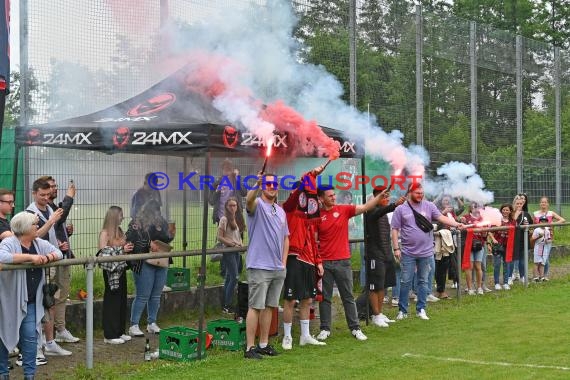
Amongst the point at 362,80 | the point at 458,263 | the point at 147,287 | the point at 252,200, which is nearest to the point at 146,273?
the point at 147,287

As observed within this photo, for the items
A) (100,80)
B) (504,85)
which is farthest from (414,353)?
(504,85)

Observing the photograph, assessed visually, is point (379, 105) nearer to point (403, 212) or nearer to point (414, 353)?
point (403, 212)

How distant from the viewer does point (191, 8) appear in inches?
419

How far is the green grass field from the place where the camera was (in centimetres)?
725

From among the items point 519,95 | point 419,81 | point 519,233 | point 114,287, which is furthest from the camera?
point 519,95

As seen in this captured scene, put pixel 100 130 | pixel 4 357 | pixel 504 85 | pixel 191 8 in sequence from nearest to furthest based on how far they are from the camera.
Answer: pixel 4 357 → pixel 100 130 → pixel 191 8 → pixel 504 85

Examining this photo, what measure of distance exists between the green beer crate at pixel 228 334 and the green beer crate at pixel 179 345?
0.47 metres

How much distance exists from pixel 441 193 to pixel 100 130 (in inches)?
247

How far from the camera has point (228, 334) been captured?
856 cm

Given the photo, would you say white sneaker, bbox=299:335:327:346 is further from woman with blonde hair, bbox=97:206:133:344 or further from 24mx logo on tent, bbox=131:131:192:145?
24mx logo on tent, bbox=131:131:192:145

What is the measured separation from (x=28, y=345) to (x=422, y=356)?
3.83m

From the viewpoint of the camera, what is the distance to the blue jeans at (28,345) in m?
6.74

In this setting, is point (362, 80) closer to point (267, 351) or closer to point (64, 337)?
point (267, 351)

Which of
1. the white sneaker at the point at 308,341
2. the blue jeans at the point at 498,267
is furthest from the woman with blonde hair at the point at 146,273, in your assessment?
the blue jeans at the point at 498,267
